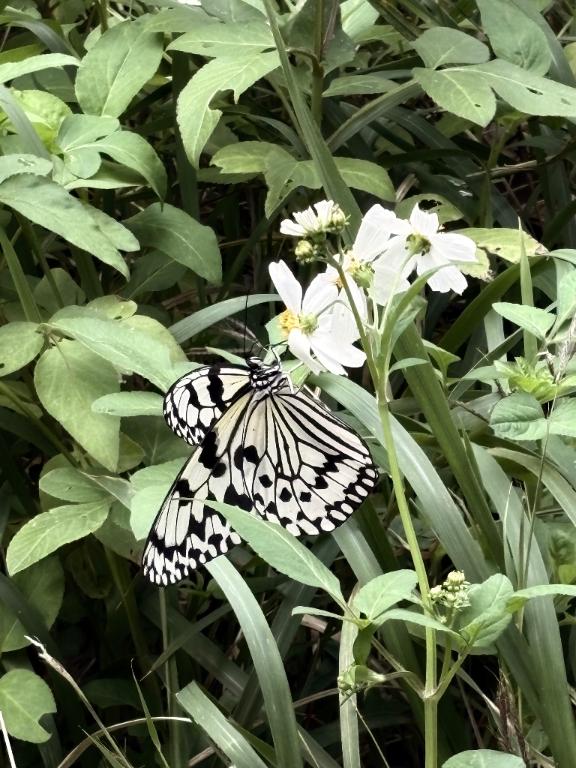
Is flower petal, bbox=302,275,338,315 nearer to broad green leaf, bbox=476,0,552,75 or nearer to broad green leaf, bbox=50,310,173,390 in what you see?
broad green leaf, bbox=50,310,173,390

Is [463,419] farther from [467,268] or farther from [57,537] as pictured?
[57,537]

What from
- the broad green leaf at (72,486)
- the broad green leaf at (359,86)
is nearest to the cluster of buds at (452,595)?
the broad green leaf at (72,486)

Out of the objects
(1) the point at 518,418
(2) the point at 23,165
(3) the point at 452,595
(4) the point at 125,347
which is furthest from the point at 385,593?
(2) the point at 23,165

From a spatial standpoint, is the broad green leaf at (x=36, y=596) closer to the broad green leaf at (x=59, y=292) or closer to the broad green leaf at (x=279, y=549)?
the broad green leaf at (x=59, y=292)

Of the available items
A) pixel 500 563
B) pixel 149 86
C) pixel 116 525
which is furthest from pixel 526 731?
pixel 149 86

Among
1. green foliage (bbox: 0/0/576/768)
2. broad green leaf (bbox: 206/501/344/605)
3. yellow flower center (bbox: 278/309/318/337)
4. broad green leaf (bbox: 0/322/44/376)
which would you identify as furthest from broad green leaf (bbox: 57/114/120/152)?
broad green leaf (bbox: 206/501/344/605)

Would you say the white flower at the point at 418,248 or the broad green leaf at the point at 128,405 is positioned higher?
the white flower at the point at 418,248

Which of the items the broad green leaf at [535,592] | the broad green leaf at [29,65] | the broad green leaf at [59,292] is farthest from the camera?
the broad green leaf at [59,292]
